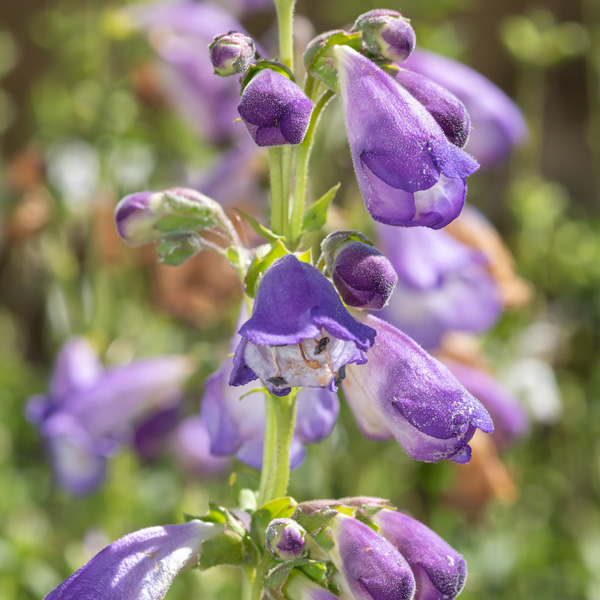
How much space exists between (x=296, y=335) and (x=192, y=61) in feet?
7.17

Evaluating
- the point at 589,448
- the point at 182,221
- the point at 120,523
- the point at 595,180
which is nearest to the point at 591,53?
the point at 595,180

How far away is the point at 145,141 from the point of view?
10.7ft

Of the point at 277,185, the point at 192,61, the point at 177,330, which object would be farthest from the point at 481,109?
the point at 177,330

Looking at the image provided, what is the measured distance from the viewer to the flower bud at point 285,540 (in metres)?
1.03

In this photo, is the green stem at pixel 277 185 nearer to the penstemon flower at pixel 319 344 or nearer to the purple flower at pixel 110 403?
the penstemon flower at pixel 319 344

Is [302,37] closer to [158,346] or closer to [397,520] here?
[397,520]

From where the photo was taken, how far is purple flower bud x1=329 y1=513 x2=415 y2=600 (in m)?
1.00

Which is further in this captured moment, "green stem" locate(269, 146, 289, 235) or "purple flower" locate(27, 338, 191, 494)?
"purple flower" locate(27, 338, 191, 494)

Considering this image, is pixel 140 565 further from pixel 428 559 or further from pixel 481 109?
pixel 481 109

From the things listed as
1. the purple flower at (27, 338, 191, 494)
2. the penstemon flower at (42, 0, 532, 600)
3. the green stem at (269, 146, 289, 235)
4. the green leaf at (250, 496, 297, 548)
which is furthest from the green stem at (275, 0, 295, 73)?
the purple flower at (27, 338, 191, 494)

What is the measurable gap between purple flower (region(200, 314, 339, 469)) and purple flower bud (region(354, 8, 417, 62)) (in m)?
0.46

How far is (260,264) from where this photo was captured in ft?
3.51

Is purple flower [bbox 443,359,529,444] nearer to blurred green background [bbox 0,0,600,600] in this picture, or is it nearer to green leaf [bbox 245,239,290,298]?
blurred green background [bbox 0,0,600,600]

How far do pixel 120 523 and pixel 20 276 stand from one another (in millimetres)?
2897
